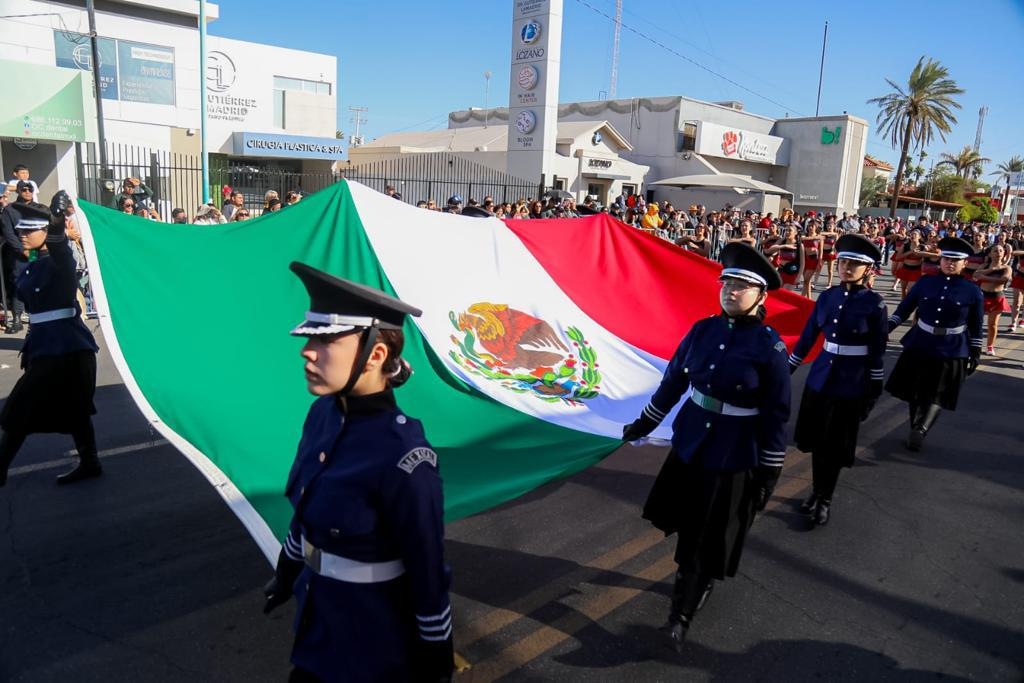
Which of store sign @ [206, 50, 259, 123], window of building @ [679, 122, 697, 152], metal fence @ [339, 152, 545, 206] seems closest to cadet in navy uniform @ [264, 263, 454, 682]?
metal fence @ [339, 152, 545, 206]

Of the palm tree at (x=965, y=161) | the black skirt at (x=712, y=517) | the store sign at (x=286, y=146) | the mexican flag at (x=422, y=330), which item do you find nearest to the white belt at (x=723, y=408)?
the black skirt at (x=712, y=517)

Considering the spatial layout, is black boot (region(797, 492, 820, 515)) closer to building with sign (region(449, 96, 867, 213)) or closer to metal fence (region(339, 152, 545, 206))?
metal fence (region(339, 152, 545, 206))

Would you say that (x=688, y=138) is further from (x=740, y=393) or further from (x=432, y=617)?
(x=432, y=617)

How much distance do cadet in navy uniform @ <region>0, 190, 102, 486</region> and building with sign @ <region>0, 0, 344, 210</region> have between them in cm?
1501

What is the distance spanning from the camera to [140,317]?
190 inches

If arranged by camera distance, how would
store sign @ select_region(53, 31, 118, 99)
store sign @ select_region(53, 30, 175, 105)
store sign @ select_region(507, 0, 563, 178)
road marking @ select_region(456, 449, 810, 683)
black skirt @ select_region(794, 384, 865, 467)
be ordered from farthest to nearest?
store sign @ select_region(53, 30, 175, 105)
store sign @ select_region(53, 31, 118, 99)
store sign @ select_region(507, 0, 563, 178)
black skirt @ select_region(794, 384, 865, 467)
road marking @ select_region(456, 449, 810, 683)

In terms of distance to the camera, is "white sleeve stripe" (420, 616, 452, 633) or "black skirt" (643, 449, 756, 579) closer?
"white sleeve stripe" (420, 616, 452, 633)

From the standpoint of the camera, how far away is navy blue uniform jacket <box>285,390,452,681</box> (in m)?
1.94

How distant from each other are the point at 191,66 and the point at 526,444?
2807 centimetres

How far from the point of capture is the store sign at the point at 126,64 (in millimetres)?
24594

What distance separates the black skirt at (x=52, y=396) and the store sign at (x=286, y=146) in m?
25.1

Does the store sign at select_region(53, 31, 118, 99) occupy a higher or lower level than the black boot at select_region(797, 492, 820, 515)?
higher

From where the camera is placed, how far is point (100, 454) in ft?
18.5

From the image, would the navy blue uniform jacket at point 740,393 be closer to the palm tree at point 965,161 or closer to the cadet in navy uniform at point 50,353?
the cadet in navy uniform at point 50,353
